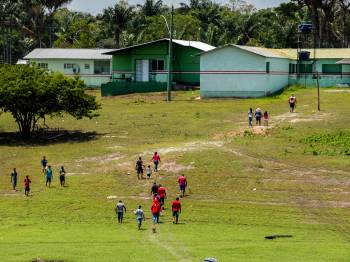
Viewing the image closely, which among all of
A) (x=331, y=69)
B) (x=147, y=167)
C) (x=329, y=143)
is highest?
(x=331, y=69)

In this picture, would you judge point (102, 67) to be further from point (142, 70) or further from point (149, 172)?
point (149, 172)

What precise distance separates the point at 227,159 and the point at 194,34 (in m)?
70.3

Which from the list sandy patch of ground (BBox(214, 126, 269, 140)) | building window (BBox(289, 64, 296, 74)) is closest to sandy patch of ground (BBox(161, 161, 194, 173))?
sandy patch of ground (BBox(214, 126, 269, 140))

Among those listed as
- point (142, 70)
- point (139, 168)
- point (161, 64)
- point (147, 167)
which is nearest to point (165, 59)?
point (161, 64)

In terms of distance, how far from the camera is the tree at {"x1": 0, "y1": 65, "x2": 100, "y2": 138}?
59.6 m

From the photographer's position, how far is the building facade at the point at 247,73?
77875 millimetres

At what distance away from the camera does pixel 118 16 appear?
396 ft

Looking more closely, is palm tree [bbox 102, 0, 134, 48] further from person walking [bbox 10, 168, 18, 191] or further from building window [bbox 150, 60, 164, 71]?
person walking [bbox 10, 168, 18, 191]

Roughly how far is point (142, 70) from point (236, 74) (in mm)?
17112

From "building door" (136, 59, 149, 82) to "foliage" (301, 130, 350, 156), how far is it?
40.0 m

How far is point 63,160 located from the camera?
5197 centimetres

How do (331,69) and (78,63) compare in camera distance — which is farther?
(78,63)

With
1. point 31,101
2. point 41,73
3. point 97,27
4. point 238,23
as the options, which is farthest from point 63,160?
point 97,27

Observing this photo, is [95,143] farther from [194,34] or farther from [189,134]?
[194,34]
